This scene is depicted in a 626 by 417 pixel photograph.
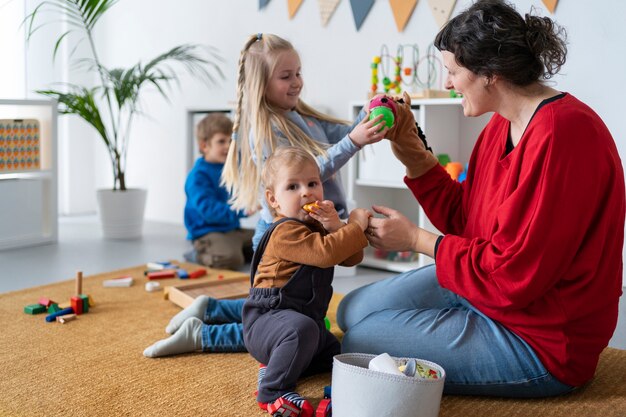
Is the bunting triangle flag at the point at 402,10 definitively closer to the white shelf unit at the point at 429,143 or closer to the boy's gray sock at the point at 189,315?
the white shelf unit at the point at 429,143

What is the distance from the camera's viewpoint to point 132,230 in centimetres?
426

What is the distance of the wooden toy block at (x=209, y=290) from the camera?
2604 mm

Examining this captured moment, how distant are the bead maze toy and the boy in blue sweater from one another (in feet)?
2.59

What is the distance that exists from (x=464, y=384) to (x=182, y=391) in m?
0.69

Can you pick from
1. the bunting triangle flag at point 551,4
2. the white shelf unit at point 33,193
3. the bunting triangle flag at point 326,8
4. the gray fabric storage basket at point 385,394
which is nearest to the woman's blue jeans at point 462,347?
the gray fabric storage basket at point 385,394

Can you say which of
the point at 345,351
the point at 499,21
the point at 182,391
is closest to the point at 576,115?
the point at 499,21

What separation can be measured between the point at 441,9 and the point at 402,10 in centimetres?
21

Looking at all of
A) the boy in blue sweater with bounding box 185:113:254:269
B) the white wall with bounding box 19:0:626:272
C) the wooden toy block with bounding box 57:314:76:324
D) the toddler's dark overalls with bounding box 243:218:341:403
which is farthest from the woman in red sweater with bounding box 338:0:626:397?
the boy in blue sweater with bounding box 185:113:254:269

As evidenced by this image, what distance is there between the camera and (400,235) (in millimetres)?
1726

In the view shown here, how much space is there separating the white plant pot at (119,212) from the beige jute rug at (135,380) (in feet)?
5.63

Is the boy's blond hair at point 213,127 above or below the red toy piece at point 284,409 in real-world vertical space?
above

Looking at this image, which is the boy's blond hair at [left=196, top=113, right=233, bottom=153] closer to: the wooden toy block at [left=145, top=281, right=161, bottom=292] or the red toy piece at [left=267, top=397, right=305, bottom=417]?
the wooden toy block at [left=145, top=281, right=161, bottom=292]

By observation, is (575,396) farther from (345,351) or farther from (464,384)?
(345,351)

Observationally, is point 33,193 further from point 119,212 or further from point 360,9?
point 360,9
